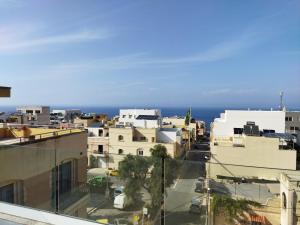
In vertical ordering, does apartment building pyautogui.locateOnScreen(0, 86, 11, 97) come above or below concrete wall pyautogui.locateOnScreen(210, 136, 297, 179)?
above

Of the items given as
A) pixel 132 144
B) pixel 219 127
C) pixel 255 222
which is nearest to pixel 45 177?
pixel 255 222

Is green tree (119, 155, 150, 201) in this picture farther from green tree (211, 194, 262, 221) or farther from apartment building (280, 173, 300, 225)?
apartment building (280, 173, 300, 225)

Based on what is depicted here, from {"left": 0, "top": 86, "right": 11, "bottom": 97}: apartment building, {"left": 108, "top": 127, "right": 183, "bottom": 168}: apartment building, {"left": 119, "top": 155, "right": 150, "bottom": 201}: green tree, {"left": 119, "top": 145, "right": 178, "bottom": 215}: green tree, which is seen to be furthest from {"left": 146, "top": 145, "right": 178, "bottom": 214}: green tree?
{"left": 108, "top": 127, "right": 183, "bottom": 168}: apartment building

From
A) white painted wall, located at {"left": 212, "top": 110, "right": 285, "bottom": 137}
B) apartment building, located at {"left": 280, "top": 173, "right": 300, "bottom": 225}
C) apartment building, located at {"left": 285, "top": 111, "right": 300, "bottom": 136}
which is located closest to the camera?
apartment building, located at {"left": 280, "top": 173, "right": 300, "bottom": 225}

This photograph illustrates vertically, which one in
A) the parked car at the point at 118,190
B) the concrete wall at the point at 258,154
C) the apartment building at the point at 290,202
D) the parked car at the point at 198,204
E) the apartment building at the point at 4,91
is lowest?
the concrete wall at the point at 258,154

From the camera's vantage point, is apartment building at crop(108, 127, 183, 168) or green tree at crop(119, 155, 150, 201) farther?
apartment building at crop(108, 127, 183, 168)

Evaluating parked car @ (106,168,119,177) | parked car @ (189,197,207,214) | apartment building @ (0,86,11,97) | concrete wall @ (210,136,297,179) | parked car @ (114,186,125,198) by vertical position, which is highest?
apartment building @ (0,86,11,97)

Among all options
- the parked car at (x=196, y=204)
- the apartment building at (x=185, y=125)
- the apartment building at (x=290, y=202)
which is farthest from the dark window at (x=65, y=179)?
the apartment building at (x=185, y=125)

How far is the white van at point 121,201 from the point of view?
2.95 m

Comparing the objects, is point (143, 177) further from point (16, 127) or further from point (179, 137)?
point (179, 137)

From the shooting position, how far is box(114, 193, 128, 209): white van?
2.95m

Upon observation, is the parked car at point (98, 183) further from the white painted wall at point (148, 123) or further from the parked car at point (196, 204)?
the white painted wall at point (148, 123)

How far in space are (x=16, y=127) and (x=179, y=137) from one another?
1811 centimetres

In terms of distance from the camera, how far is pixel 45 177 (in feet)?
12.2
